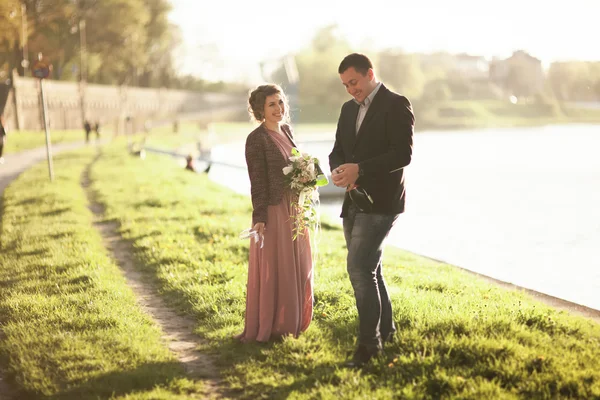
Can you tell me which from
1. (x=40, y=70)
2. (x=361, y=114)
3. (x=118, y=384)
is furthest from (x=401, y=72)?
(x=118, y=384)

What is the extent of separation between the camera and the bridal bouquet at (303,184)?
16.1 feet

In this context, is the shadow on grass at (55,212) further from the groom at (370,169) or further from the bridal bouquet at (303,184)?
the groom at (370,169)

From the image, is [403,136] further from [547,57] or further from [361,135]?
[547,57]

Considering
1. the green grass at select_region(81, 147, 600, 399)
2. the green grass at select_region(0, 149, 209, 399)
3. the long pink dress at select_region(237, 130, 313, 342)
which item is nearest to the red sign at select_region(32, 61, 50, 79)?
the green grass at select_region(0, 149, 209, 399)

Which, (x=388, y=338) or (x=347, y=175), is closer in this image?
(x=347, y=175)

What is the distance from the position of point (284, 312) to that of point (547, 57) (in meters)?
72.0

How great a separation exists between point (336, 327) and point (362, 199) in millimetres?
1569

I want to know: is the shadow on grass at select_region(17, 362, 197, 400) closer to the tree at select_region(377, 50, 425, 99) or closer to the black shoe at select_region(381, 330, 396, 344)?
the black shoe at select_region(381, 330, 396, 344)

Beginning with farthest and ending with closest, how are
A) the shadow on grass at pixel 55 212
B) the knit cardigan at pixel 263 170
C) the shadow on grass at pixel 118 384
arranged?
the shadow on grass at pixel 55 212 → the knit cardigan at pixel 263 170 → the shadow on grass at pixel 118 384

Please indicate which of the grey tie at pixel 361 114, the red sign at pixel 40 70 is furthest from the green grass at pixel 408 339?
the red sign at pixel 40 70

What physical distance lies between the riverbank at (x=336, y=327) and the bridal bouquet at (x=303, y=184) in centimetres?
97

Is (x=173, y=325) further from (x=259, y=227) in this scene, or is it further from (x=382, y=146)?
(x=382, y=146)

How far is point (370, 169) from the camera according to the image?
4328mm

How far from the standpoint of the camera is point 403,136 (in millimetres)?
4320
